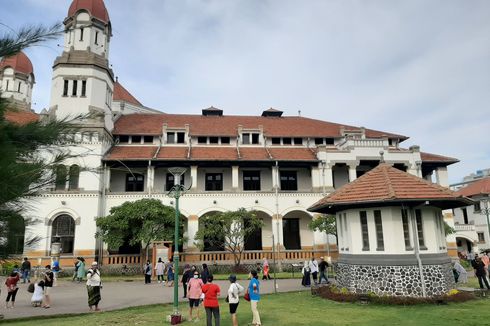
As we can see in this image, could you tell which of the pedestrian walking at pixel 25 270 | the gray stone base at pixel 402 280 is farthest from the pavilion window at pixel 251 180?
the gray stone base at pixel 402 280

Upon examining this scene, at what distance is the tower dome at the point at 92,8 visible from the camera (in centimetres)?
2989

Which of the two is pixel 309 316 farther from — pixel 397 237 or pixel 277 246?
pixel 277 246

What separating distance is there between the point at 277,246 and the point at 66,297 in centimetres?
1573

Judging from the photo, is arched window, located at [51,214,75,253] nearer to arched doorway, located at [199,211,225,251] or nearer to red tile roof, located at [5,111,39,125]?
arched doorway, located at [199,211,225,251]

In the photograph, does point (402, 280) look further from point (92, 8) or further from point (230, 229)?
point (92, 8)

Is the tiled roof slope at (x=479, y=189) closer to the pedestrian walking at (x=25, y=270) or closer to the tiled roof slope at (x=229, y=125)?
the tiled roof slope at (x=229, y=125)

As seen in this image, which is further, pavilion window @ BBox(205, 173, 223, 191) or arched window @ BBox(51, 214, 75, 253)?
pavilion window @ BBox(205, 173, 223, 191)

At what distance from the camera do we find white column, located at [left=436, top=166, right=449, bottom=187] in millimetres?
31562

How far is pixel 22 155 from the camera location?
5648mm

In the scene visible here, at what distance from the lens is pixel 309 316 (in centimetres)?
1120

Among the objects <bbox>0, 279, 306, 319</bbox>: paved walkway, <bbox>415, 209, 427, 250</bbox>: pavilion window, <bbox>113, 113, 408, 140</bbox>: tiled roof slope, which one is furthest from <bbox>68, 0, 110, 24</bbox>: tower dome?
<bbox>415, 209, 427, 250</bbox>: pavilion window

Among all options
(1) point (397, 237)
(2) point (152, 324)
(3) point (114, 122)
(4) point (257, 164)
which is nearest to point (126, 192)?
(3) point (114, 122)

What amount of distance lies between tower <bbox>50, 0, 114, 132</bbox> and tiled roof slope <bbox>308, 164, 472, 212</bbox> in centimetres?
2097

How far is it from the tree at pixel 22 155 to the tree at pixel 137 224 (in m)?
18.7
